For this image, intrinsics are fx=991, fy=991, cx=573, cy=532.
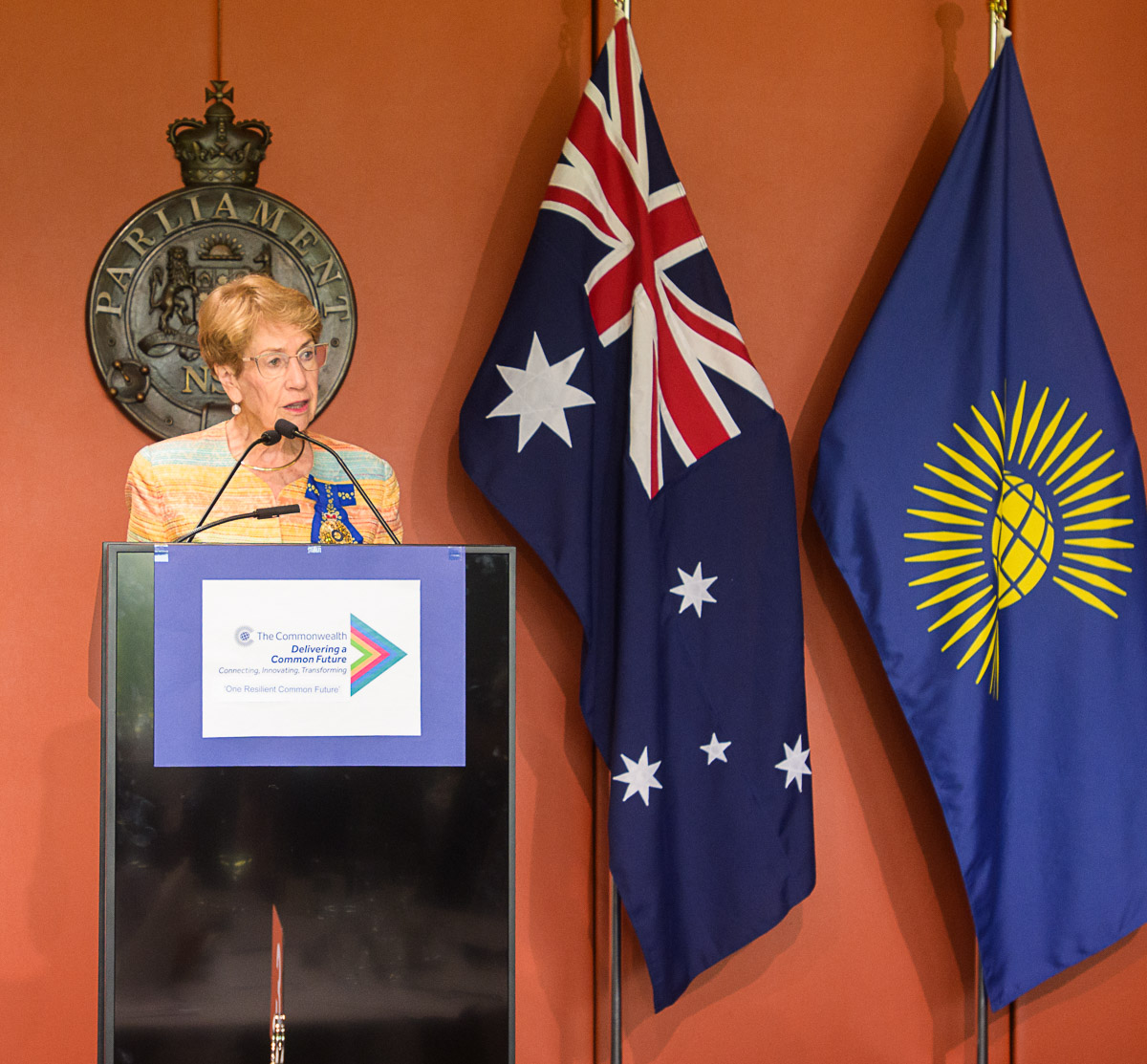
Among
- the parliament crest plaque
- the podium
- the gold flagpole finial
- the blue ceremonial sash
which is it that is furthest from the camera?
the gold flagpole finial

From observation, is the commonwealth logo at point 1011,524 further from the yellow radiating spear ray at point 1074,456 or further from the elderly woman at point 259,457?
the elderly woman at point 259,457

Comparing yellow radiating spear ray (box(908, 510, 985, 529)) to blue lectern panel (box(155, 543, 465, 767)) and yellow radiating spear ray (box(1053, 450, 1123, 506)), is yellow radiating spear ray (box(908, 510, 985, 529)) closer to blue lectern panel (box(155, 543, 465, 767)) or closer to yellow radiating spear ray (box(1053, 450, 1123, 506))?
yellow radiating spear ray (box(1053, 450, 1123, 506))

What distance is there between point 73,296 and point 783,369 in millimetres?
1496

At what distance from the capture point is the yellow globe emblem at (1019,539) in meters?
2.04

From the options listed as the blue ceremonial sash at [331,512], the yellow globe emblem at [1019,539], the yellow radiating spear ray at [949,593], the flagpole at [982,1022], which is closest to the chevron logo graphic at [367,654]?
the blue ceremonial sash at [331,512]

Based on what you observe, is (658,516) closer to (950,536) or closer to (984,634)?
(950,536)

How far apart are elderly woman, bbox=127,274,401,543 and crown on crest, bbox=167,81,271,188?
230 mm

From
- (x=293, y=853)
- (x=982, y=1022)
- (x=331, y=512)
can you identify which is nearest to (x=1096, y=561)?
(x=982, y=1022)

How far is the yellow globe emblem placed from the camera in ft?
6.69

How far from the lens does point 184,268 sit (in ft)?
6.53

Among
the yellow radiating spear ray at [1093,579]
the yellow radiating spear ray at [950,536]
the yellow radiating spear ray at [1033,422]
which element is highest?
the yellow radiating spear ray at [1033,422]

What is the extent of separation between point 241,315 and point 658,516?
92cm

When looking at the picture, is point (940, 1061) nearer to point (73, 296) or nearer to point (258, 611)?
point (258, 611)

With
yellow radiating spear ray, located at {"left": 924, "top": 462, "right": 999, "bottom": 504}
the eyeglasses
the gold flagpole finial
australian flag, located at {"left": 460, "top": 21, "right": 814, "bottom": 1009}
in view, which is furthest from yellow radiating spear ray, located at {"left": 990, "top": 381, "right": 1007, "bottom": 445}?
the eyeglasses
